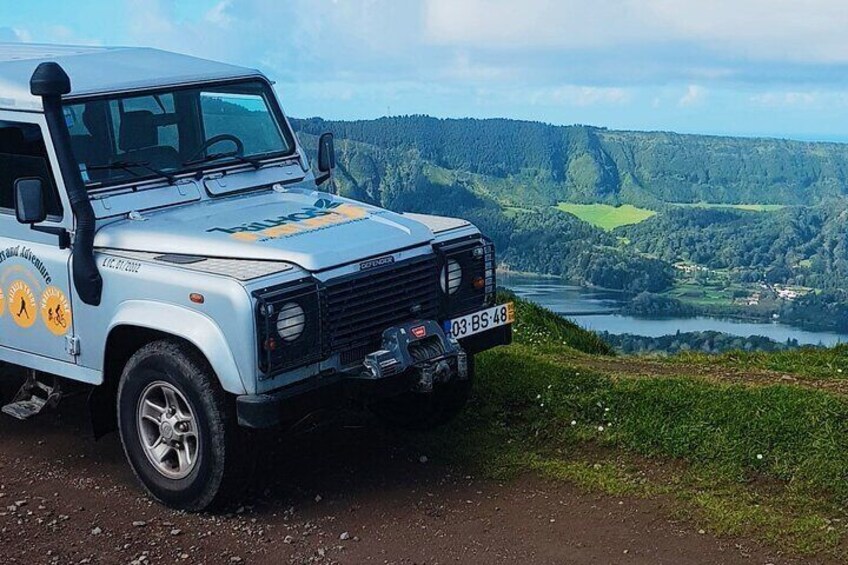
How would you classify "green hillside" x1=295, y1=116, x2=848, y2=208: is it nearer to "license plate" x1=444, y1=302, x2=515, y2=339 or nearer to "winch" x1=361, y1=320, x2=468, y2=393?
"license plate" x1=444, y1=302, x2=515, y2=339

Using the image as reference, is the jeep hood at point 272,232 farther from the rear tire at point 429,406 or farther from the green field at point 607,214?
the green field at point 607,214

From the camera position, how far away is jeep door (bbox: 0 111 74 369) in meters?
6.80

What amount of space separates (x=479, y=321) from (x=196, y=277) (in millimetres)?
1794

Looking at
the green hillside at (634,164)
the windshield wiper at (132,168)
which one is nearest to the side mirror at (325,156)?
the windshield wiper at (132,168)

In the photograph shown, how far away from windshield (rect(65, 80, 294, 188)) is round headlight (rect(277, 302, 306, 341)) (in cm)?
168

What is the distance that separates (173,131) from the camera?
24.3 feet

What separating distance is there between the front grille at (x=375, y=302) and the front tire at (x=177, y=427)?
2.31 feet

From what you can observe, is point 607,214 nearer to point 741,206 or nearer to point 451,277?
point 741,206

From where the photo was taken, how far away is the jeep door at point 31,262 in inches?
268

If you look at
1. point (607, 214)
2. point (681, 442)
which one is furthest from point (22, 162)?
point (607, 214)

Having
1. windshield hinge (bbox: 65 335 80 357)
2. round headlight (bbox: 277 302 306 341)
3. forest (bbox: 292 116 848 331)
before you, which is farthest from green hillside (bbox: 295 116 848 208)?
round headlight (bbox: 277 302 306 341)

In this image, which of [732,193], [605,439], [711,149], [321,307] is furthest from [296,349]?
[711,149]

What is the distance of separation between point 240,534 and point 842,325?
2567 inches

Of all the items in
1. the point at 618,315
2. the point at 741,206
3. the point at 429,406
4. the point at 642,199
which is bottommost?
the point at 618,315
